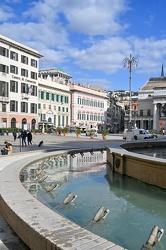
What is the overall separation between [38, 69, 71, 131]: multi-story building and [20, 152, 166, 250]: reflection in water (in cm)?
5836

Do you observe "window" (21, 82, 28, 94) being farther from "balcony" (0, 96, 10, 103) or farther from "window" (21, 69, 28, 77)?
"balcony" (0, 96, 10, 103)

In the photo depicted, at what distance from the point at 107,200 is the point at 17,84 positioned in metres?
57.1

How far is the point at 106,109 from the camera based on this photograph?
351ft

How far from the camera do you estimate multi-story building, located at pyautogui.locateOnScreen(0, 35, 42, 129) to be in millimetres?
58438

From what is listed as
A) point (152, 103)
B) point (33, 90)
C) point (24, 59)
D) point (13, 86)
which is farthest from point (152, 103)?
point (13, 86)

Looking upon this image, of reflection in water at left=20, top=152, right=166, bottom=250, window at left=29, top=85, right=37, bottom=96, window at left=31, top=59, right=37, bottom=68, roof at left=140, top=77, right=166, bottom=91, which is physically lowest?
reflection in water at left=20, top=152, right=166, bottom=250

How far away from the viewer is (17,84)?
62469mm

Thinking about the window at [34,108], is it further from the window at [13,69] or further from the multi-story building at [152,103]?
the multi-story building at [152,103]

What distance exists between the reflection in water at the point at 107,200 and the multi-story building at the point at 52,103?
58.4 metres

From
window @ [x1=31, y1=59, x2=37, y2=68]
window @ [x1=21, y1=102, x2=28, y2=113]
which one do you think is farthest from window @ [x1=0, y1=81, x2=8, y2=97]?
window @ [x1=31, y1=59, x2=37, y2=68]

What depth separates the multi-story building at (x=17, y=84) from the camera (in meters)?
58.4

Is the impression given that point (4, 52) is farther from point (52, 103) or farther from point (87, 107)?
point (87, 107)

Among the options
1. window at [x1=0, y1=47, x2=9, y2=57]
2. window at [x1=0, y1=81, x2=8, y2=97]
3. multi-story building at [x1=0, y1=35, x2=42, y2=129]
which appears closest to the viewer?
window at [x1=0, y1=47, x2=9, y2=57]

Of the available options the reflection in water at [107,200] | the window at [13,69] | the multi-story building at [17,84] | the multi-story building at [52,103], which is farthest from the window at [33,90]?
the reflection in water at [107,200]
